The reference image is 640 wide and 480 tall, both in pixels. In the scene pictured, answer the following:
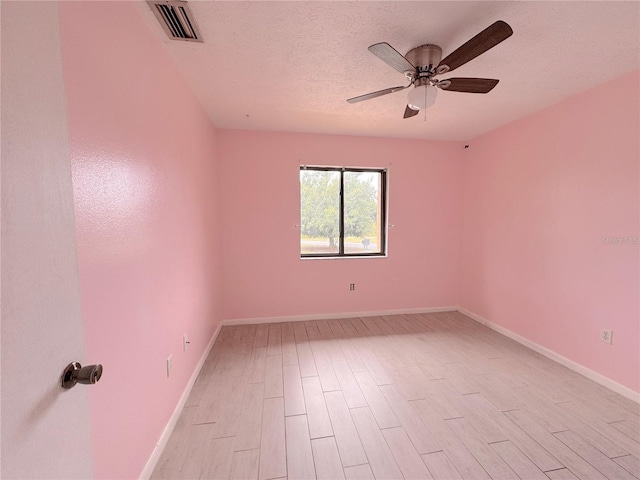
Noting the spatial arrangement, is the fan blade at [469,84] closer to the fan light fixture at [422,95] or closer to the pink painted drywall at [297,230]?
the fan light fixture at [422,95]

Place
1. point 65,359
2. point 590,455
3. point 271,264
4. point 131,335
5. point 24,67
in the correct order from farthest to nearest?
point 271,264 < point 590,455 < point 131,335 < point 65,359 < point 24,67

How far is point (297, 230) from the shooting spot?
345cm

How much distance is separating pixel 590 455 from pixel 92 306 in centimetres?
262

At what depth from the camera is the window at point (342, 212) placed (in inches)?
140

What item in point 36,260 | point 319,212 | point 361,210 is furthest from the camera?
point 361,210

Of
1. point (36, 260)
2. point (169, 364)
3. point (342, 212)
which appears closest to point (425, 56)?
point (36, 260)

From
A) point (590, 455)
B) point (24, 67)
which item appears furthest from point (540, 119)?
point (24, 67)

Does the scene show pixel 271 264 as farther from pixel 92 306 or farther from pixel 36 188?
pixel 36 188

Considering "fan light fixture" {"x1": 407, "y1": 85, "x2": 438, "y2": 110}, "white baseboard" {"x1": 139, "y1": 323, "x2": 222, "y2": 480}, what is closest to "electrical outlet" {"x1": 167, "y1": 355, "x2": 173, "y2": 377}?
"white baseboard" {"x1": 139, "y1": 323, "x2": 222, "y2": 480}

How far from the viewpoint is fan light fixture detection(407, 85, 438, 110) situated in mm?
1643

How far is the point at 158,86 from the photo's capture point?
158 cm

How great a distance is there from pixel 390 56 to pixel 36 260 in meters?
1.67

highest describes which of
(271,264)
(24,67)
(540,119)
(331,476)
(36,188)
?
(540,119)

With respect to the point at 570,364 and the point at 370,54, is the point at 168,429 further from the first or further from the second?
the point at 570,364
